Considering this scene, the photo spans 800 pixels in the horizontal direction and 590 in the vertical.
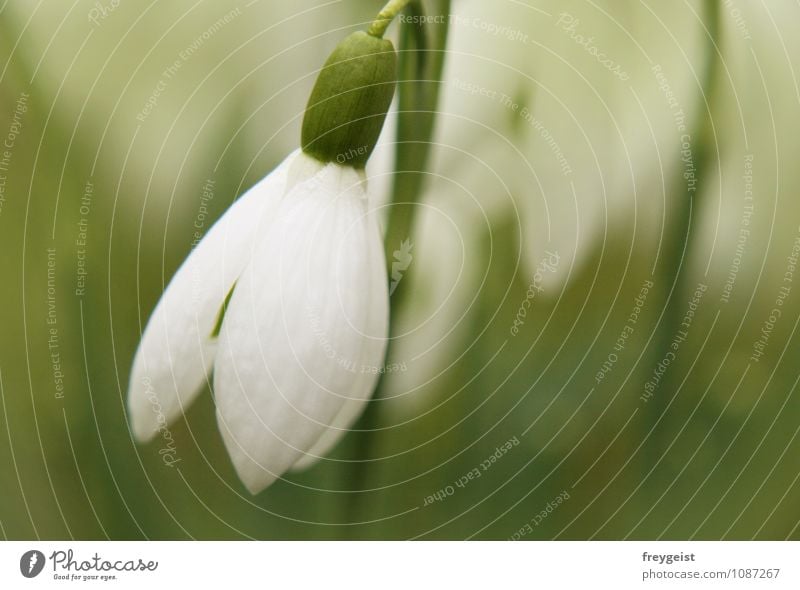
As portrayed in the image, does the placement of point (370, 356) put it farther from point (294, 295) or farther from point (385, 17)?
point (385, 17)

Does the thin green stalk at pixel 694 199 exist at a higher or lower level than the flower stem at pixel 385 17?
lower

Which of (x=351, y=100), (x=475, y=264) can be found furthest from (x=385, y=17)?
(x=475, y=264)

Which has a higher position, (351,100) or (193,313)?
(351,100)

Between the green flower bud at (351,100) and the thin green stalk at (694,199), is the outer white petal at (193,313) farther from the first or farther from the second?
the thin green stalk at (694,199)

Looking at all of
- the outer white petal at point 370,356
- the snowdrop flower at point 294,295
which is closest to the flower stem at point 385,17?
the snowdrop flower at point 294,295

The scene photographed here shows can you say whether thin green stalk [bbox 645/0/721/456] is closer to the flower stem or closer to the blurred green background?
the blurred green background

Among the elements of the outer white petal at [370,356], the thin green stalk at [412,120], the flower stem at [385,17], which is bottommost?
the outer white petal at [370,356]
